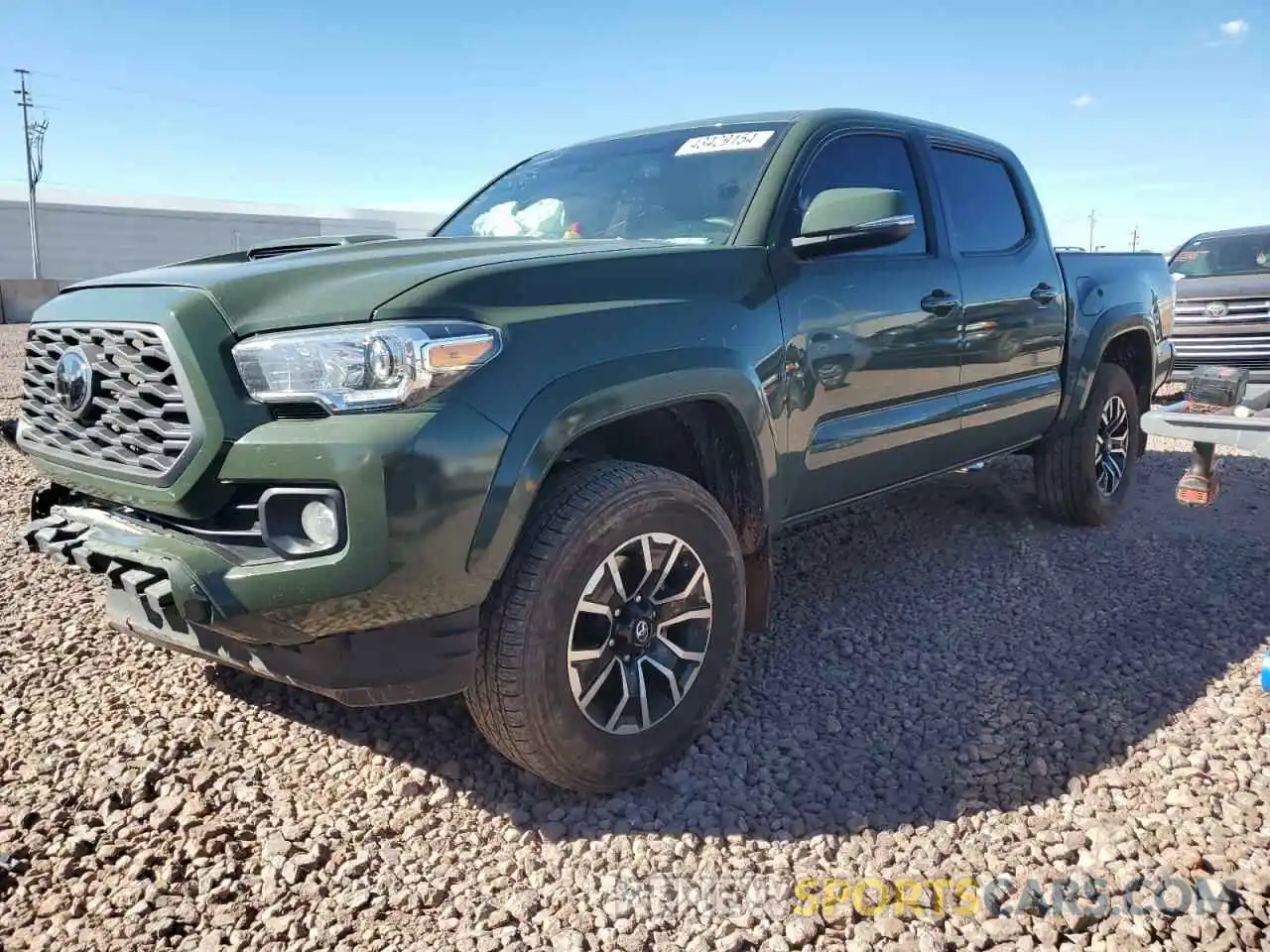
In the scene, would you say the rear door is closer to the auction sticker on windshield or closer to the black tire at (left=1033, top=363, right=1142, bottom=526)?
the black tire at (left=1033, top=363, right=1142, bottom=526)

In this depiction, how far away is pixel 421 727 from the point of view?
299cm

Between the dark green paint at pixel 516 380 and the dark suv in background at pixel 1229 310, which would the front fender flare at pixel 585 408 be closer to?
the dark green paint at pixel 516 380

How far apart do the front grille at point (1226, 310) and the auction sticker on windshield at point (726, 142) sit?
7.15 meters

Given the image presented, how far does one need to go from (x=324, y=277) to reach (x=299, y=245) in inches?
37.3

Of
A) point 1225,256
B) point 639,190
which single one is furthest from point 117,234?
point 639,190

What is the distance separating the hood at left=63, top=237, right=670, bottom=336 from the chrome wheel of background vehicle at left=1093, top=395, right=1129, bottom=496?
3350 millimetres

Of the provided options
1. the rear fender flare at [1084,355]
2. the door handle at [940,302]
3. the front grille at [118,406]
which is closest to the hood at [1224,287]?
the rear fender flare at [1084,355]

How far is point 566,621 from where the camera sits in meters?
2.40

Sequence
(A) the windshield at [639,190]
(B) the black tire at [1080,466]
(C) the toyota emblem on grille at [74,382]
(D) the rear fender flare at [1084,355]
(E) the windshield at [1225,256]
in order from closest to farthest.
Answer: (C) the toyota emblem on grille at [74,382] < (A) the windshield at [639,190] < (D) the rear fender flare at [1084,355] < (B) the black tire at [1080,466] < (E) the windshield at [1225,256]

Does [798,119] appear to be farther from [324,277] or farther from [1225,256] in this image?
[1225,256]

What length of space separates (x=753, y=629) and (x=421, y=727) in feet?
3.63

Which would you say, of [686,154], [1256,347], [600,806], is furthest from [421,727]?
[1256,347]

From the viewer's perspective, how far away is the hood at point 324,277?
7.25 feet

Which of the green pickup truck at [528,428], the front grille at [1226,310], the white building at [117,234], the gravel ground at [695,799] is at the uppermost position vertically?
the white building at [117,234]
